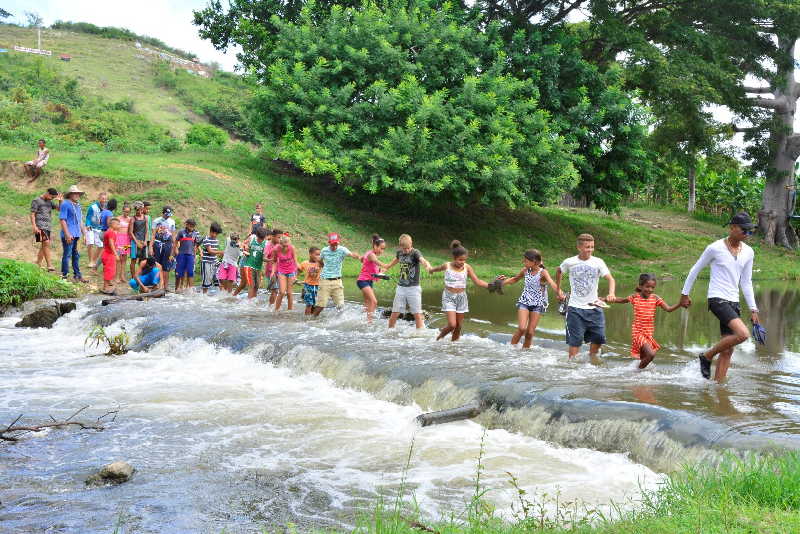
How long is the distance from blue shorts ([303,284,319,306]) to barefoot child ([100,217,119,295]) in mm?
5450

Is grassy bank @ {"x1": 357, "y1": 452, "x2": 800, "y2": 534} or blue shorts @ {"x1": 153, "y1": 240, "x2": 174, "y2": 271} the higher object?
blue shorts @ {"x1": 153, "y1": 240, "x2": 174, "y2": 271}

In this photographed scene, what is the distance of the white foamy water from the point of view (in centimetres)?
588

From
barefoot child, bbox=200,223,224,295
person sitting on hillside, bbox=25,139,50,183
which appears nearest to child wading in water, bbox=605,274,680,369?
barefoot child, bbox=200,223,224,295

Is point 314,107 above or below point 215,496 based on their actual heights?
above

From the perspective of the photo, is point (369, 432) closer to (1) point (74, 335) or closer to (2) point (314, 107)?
(1) point (74, 335)

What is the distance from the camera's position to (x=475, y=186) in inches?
1021

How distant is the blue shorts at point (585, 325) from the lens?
10.2 metres

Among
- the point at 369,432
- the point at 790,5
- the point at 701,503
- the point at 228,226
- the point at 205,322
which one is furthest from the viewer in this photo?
the point at 790,5

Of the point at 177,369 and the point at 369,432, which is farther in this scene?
the point at 177,369

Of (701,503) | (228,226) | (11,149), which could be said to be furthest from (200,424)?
(11,149)

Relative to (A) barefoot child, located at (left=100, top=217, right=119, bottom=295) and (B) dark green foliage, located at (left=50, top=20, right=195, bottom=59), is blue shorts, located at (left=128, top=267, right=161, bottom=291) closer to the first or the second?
(A) barefoot child, located at (left=100, top=217, right=119, bottom=295)

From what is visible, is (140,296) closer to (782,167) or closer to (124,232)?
(124,232)

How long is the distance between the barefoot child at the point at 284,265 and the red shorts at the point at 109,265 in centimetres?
465

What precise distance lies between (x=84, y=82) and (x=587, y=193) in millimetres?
53163
